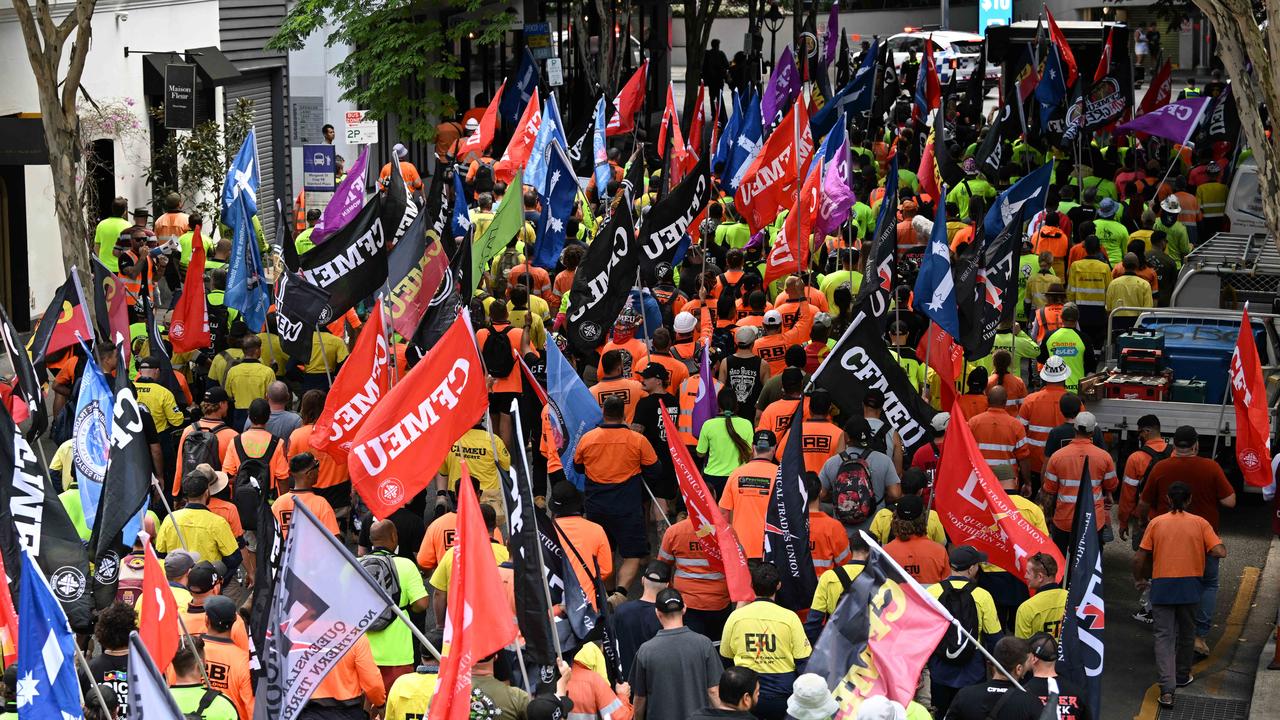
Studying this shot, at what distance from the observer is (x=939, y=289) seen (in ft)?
45.3

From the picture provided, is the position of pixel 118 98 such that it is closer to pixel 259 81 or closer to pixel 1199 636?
pixel 259 81

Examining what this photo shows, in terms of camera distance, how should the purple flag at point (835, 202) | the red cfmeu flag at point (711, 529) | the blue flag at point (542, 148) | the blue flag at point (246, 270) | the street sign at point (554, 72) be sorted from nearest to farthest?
the red cfmeu flag at point (711, 529)
the blue flag at point (246, 270)
the purple flag at point (835, 202)
the blue flag at point (542, 148)
the street sign at point (554, 72)

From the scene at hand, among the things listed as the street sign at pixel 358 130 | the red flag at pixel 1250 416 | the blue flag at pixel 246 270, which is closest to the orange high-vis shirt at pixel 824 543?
the red flag at pixel 1250 416

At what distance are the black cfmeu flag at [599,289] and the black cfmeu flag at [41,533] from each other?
5.53 meters

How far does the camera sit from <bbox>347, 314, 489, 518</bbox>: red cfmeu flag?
10.5 m

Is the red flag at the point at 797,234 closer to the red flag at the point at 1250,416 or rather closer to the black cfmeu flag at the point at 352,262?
the black cfmeu flag at the point at 352,262

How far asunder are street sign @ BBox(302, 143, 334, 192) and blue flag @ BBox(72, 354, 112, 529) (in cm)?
1517

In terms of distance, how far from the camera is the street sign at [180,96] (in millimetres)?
24172

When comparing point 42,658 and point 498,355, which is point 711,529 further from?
point 498,355

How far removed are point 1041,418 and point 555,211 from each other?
19.9 feet

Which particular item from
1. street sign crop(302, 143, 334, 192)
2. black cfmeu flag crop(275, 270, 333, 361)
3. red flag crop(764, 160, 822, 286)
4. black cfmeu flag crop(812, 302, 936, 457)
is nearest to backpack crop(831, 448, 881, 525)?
black cfmeu flag crop(812, 302, 936, 457)

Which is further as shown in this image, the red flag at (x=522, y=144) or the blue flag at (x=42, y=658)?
the red flag at (x=522, y=144)

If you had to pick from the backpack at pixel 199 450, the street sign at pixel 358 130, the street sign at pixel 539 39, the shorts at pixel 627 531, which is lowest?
the shorts at pixel 627 531

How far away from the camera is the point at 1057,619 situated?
10047 millimetres
